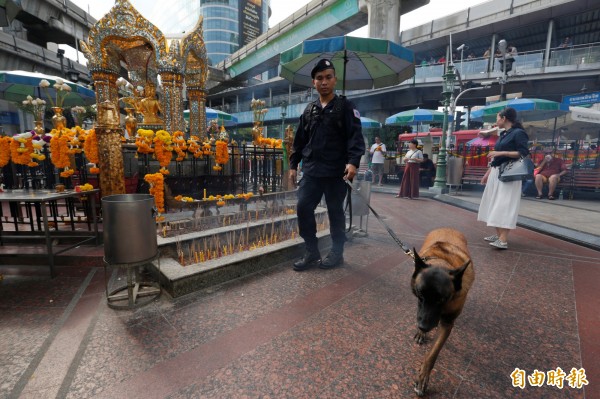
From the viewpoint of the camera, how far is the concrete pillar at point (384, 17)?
20906mm

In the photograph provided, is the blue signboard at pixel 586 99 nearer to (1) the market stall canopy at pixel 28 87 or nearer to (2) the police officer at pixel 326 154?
(2) the police officer at pixel 326 154

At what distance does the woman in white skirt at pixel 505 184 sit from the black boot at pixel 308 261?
9.88ft

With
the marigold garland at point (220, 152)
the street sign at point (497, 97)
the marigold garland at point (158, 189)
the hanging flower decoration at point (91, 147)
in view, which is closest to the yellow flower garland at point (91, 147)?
the hanging flower decoration at point (91, 147)

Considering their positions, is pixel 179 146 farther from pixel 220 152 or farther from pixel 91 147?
pixel 91 147

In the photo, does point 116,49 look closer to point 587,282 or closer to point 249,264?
point 249,264

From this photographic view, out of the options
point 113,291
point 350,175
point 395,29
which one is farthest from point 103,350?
point 395,29

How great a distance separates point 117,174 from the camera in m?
4.38

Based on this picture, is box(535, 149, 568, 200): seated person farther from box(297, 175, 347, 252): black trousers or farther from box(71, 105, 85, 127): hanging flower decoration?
box(71, 105, 85, 127): hanging flower decoration

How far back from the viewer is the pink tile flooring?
188 centimetres

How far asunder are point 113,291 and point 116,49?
6.53 meters

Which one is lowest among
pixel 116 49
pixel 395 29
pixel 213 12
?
pixel 116 49

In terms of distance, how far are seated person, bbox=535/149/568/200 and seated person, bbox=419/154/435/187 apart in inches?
144

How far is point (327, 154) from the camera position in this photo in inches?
141

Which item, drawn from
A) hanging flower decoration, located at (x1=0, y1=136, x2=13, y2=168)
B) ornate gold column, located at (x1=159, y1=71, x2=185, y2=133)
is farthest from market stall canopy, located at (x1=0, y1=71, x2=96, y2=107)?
hanging flower decoration, located at (x1=0, y1=136, x2=13, y2=168)
